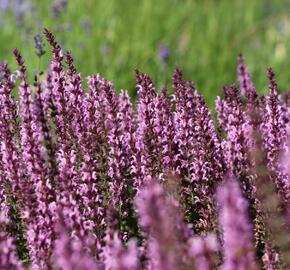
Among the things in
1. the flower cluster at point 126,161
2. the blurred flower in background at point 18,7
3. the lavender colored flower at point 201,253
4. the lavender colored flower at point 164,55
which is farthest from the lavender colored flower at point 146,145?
the blurred flower in background at point 18,7

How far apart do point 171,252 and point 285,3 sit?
12793mm

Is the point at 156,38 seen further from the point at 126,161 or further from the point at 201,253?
the point at 201,253

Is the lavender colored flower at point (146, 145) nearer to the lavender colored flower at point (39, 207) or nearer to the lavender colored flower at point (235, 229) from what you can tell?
the lavender colored flower at point (39, 207)

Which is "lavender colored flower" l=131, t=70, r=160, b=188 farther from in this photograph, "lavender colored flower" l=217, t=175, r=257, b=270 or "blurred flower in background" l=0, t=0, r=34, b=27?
"blurred flower in background" l=0, t=0, r=34, b=27

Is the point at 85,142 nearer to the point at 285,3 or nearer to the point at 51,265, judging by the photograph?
the point at 51,265

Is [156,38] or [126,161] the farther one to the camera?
[156,38]

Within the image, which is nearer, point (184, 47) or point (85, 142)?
point (85, 142)

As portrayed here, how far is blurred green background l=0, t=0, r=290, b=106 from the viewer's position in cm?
970

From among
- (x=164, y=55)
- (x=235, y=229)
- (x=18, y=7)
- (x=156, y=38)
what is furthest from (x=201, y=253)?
(x=18, y=7)

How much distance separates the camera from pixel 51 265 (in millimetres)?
3244

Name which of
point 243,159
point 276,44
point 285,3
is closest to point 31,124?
point 243,159

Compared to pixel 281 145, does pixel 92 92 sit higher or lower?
higher

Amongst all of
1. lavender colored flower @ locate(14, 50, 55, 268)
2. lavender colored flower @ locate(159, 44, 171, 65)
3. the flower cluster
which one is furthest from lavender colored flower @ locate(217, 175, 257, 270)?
lavender colored flower @ locate(159, 44, 171, 65)

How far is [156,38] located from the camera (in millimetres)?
10711
